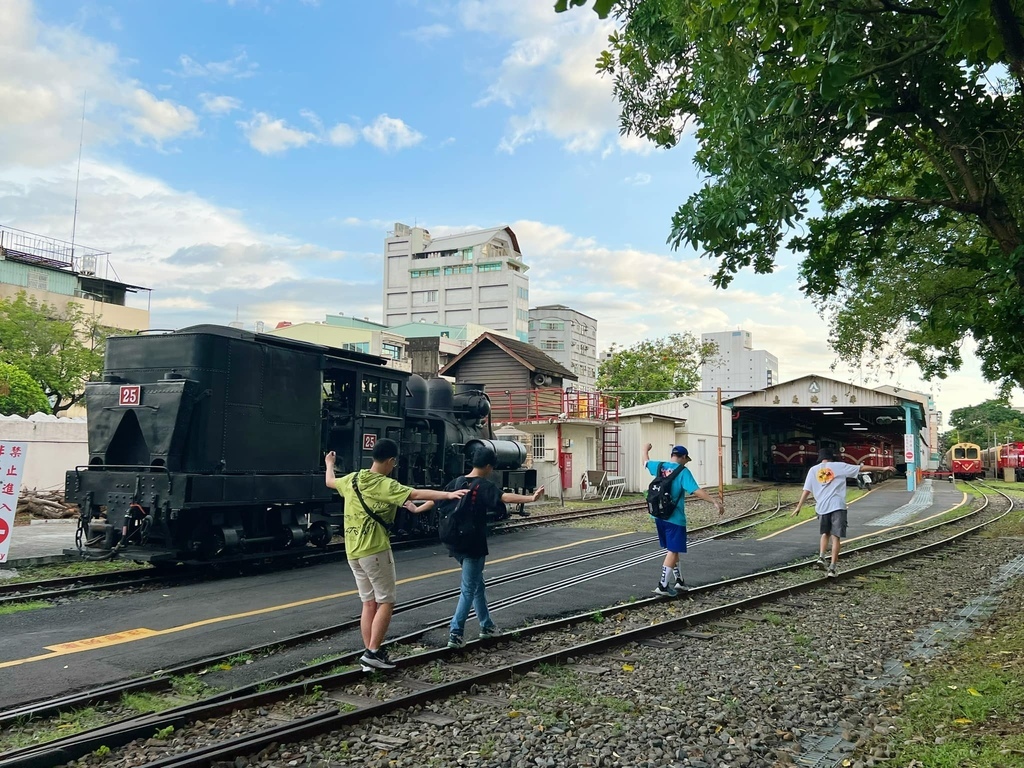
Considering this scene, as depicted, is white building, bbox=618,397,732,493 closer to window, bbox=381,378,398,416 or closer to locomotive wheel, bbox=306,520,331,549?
window, bbox=381,378,398,416

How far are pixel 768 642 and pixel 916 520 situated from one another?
1509cm

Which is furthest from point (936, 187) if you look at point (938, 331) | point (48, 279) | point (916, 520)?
point (48, 279)

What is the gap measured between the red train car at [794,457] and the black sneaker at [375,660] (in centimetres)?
3833

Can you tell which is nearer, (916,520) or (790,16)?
(790,16)

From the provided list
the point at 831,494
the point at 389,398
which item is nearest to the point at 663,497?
the point at 831,494

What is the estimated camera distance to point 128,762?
4285 millimetres

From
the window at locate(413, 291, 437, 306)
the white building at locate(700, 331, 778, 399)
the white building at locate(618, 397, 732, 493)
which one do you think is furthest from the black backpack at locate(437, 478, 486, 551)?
the white building at locate(700, 331, 778, 399)

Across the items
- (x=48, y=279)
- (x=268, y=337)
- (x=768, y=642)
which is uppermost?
(x=48, y=279)

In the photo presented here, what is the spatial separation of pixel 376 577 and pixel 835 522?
756 cm

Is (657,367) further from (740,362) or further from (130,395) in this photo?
(740,362)

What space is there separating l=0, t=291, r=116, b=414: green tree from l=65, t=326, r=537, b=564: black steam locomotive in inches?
1133

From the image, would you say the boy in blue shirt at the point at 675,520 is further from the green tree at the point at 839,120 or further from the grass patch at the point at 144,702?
the grass patch at the point at 144,702

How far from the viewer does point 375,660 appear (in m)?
5.89

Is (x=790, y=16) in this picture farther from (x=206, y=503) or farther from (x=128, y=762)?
(x=206, y=503)
